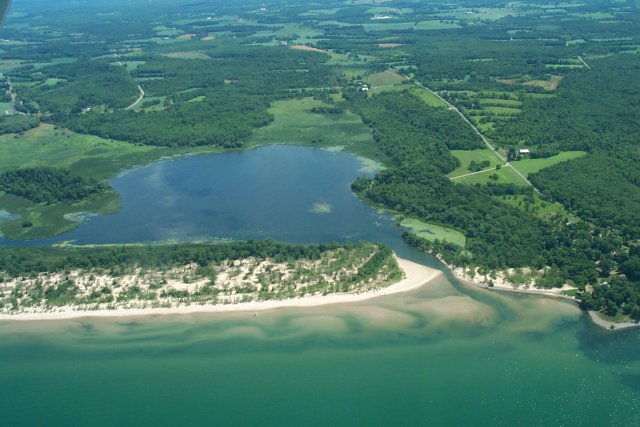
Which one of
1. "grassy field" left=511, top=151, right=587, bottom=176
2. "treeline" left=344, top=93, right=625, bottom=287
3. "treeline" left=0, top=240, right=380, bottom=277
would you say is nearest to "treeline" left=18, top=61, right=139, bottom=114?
"treeline" left=0, top=240, right=380, bottom=277

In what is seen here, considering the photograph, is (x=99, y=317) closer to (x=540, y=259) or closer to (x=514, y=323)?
(x=514, y=323)

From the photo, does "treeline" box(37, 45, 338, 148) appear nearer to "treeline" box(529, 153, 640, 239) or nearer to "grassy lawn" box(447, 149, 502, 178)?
"grassy lawn" box(447, 149, 502, 178)

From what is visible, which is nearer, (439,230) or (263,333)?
(263,333)

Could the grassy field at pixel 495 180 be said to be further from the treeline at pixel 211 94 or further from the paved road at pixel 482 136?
the treeline at pixel 211 94

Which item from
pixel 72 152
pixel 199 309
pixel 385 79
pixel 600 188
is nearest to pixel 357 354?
pixel 199 309

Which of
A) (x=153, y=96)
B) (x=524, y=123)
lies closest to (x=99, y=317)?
(x=524, y=123)

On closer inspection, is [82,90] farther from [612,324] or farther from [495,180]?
[612,324]
